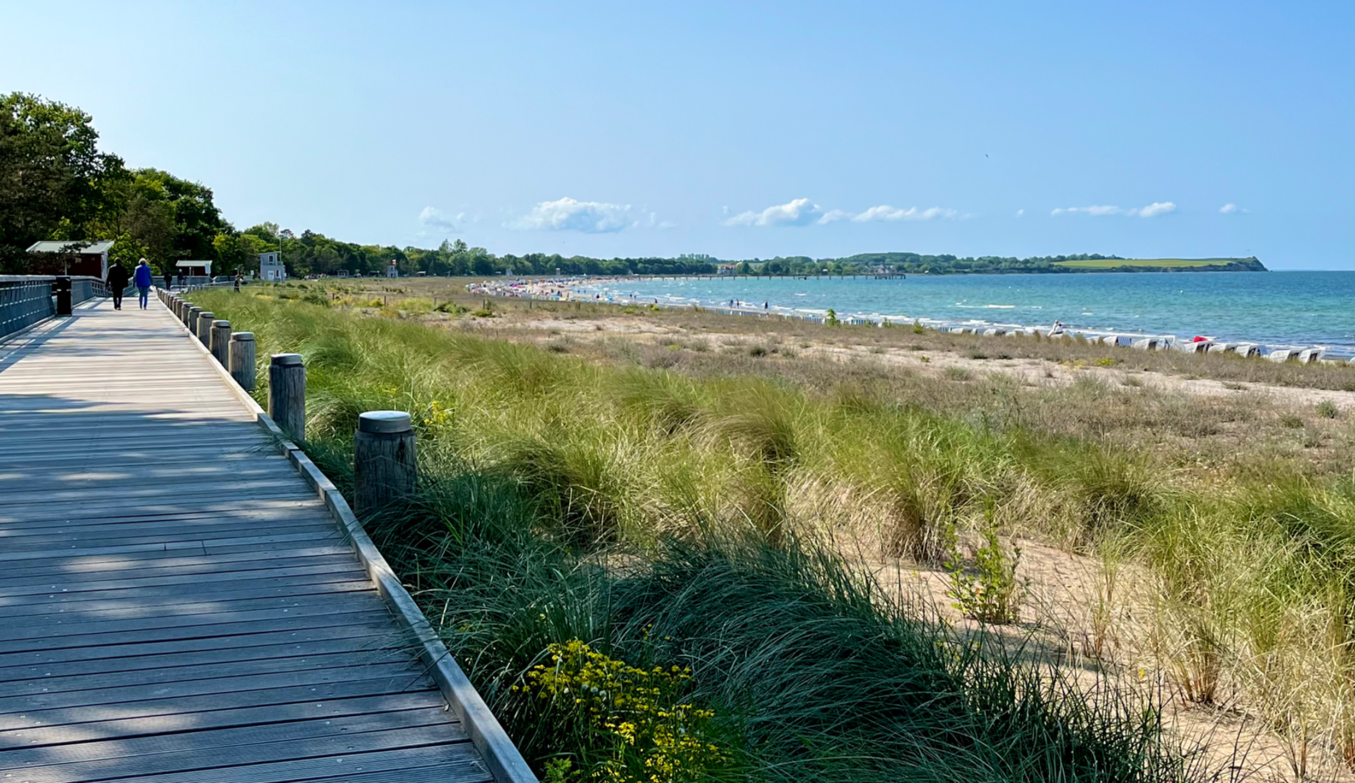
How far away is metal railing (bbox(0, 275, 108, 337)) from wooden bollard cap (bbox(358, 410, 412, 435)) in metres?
16.4

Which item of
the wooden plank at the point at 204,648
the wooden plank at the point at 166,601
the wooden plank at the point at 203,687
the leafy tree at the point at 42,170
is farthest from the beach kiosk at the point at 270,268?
the wooden plank at the point at 203,687

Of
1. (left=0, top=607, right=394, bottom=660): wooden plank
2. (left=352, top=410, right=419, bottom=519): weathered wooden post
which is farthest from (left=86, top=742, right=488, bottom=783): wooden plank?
(left=352, top=410, right=419, bottom=519): weathered wooden post

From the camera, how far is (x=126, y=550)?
536 cm

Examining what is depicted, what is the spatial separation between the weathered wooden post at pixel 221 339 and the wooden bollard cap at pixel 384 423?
9.21 meters

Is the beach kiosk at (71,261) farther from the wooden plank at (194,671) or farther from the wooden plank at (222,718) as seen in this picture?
the wooden plank at (222,718)

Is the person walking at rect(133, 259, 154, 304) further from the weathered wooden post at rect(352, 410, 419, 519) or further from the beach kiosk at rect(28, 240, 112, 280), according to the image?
the weathered wooden post at rect(352, 410, 419, 519)

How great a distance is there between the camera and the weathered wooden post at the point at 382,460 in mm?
5613

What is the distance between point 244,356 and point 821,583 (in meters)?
9.04

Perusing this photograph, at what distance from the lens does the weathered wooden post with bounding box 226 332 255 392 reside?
11.7m

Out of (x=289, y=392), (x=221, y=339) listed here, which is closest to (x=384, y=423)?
(x=289, y=392)

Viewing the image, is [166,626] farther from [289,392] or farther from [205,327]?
[205,327]

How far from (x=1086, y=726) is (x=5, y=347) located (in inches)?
714

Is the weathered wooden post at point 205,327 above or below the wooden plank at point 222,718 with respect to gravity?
above

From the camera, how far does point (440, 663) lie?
3816mm
